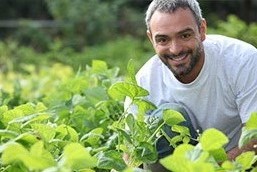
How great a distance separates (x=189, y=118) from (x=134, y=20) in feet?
34.8

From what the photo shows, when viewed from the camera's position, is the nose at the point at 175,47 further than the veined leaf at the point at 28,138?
Yes

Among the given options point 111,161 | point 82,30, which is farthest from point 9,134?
point 82,30

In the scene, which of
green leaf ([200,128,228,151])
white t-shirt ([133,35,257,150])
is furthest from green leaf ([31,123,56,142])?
white t-shirt ([133,35,257,150])

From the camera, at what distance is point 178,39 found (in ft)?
9.39

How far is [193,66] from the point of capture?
301 centimetres

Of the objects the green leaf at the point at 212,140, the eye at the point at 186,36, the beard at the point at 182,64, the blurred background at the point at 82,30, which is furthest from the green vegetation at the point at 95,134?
the blurred background at the point at 82,30

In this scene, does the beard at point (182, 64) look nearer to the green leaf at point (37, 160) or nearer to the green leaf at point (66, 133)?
the green leaf at point (66, 133)

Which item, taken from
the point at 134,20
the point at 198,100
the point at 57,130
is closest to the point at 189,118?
the point at 198,100

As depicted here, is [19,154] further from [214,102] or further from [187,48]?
[214,102]

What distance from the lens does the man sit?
9.41 feet

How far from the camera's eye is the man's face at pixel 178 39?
2834 millimetres

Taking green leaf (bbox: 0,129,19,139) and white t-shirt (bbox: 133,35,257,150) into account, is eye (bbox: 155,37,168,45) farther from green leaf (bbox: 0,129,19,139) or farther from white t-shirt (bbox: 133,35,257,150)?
green leaf (bbox: 0,129,19,139)

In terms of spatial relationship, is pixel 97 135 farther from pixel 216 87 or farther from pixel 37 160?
pixel 37 160

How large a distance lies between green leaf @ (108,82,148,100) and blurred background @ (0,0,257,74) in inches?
149
